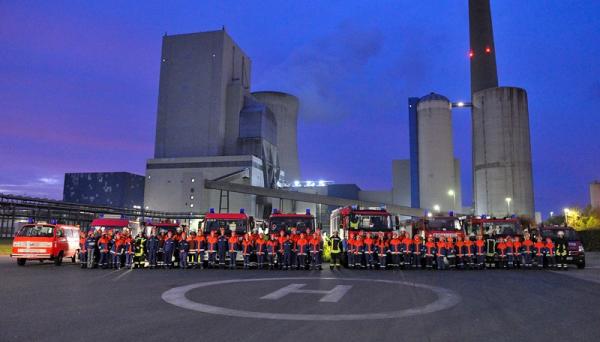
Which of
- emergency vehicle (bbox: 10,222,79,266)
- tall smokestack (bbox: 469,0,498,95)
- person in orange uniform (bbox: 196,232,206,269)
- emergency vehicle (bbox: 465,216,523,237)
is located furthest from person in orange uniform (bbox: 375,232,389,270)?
tall smokestack (bbox: 469,0,498,95)

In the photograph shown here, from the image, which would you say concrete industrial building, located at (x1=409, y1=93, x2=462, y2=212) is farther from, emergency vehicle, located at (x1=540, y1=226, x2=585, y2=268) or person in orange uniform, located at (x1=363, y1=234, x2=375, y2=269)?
person in orange uniform, located at (x1=363, y1=234, x2=375, y2=269)

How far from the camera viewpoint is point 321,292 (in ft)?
38.3

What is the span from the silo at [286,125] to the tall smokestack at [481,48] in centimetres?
4313

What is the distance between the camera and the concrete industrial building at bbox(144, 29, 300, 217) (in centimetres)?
8525

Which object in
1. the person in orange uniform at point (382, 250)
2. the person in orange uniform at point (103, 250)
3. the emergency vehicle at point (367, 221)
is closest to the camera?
the person in orange uniform at point (103, 250)

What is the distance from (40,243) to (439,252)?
1872 centimetres

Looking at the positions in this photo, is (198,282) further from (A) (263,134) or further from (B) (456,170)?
(B) (456,170)

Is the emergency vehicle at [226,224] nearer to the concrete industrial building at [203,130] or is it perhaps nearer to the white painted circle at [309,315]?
the white painted circle at [309,315]

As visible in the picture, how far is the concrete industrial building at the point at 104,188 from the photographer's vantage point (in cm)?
16962

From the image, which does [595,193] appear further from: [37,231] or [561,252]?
[37,231]

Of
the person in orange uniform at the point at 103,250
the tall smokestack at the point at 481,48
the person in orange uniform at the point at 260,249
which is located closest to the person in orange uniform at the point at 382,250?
the person in orange uniform at the point at 260,249

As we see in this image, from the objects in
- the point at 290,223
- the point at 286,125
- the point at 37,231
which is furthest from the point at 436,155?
the point at 37,231

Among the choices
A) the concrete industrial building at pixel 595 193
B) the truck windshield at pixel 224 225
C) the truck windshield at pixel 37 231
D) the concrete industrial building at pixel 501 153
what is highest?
the concrete industrial building at pixel 501 153

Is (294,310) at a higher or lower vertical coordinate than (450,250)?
lower
